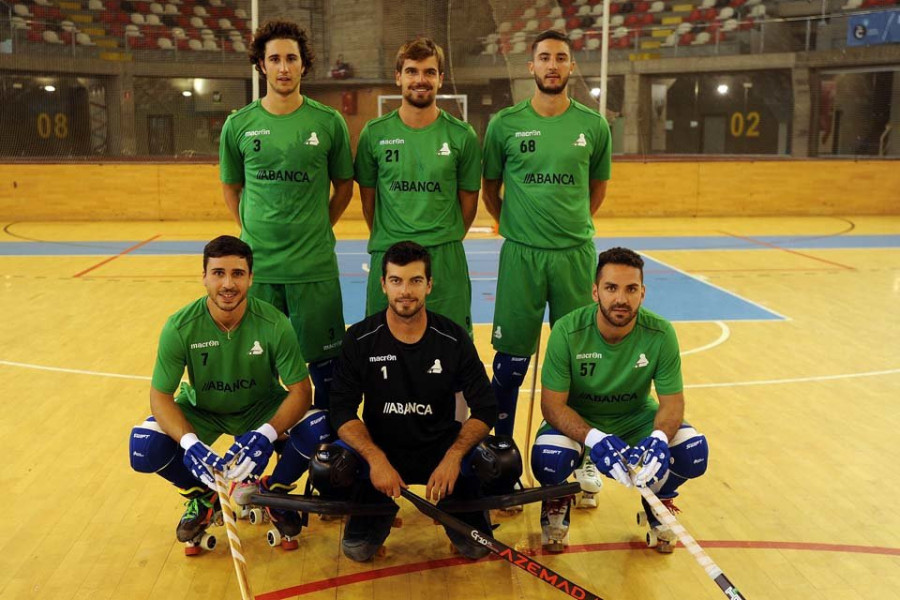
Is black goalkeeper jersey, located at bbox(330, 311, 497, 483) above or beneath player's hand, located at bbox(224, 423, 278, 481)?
above

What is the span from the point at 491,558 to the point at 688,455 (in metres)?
0.87

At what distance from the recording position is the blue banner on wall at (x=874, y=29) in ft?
56.4

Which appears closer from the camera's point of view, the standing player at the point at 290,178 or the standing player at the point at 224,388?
the standing player at the point at 224,388

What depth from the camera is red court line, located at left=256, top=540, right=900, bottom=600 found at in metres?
3.40

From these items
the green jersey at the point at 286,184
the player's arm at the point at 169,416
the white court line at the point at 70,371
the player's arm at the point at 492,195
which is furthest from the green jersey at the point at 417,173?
the white court line at the point at 70,371

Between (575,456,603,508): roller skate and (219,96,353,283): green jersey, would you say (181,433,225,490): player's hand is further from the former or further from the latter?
(575,456,603,508): roller skate

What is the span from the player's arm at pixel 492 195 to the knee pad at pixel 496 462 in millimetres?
1336

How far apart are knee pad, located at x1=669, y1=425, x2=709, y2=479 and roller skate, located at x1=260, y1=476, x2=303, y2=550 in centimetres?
151

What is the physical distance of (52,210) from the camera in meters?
14.5

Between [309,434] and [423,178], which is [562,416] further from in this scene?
[423,178]

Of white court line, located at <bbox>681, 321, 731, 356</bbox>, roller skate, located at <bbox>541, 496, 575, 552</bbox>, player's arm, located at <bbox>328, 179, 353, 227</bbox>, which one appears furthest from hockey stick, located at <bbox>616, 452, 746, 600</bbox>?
white court line, located at <bbox>681, 321, 731, 356</bbox>

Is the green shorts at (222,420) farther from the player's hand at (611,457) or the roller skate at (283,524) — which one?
the player's hand at (611,457)

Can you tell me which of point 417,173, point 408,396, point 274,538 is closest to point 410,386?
point 408,396

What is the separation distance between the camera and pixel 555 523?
369cm
